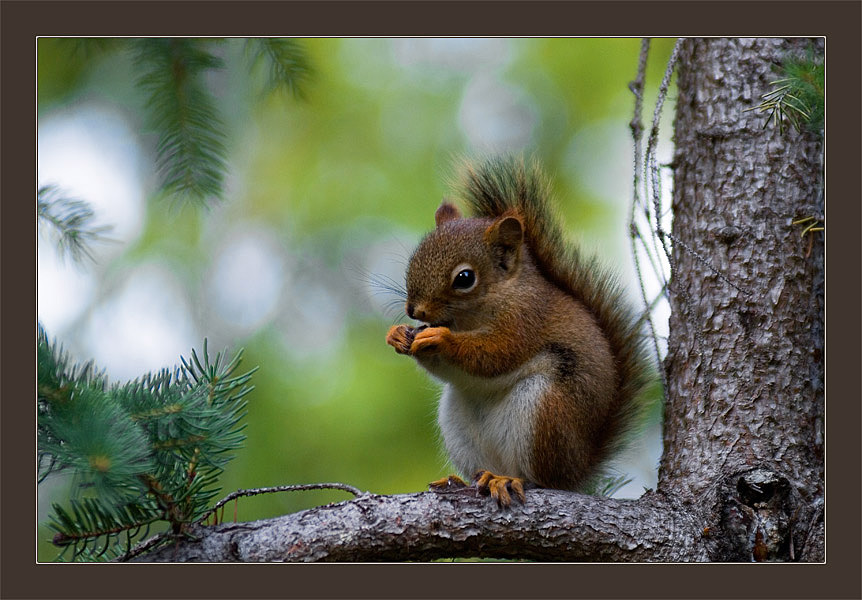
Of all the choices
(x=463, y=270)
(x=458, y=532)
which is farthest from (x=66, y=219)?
(x=458, y=532)

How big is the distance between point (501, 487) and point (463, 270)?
55 cm

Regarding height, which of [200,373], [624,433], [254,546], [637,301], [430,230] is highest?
[430,230]

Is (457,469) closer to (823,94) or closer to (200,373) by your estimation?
(200,373)

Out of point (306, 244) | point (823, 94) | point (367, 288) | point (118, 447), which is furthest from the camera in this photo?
point (306, 244)

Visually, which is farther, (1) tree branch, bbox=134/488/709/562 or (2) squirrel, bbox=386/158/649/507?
(2) squirrel, bbox=386/158/649/507

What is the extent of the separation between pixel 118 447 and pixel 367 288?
105 centimetres

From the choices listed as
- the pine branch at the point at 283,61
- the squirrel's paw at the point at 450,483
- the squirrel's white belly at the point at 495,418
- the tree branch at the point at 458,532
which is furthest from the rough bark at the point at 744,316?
the pine branch at the point at 283,61

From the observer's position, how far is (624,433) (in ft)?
7.77

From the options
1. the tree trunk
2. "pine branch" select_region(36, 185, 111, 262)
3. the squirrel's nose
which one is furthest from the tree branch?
"pine branch" select_region(36, 185, 111, 262)

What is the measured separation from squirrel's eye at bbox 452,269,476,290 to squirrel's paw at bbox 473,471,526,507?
0.47m

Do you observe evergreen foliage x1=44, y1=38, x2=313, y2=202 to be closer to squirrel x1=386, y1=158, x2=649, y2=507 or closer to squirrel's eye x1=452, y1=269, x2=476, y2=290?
squirrel x1=386, y1=158, x2=649, y2=507

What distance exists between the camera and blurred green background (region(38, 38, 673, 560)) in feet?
7.77

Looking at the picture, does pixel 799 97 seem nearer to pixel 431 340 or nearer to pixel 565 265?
pixel 565 265

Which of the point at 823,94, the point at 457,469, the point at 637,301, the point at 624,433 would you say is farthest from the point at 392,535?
the point at 823,94
